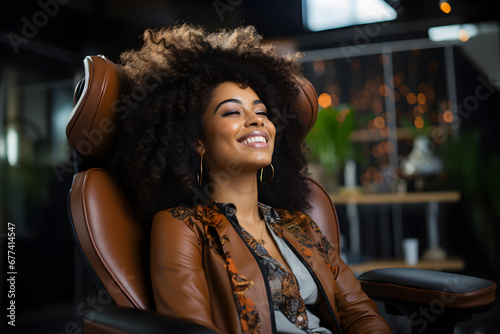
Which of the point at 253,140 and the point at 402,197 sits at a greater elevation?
the point at 253,140

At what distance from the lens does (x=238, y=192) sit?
4.33 feet

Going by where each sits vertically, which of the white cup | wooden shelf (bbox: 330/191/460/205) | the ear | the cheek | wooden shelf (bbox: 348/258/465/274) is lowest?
wooden shelf (bbox: 348/258/465/274)

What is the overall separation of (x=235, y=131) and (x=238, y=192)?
181 mm

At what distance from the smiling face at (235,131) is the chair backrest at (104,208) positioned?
0.27m

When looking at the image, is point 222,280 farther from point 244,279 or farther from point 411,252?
point 411,252

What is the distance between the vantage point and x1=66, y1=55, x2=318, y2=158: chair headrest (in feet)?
3.76

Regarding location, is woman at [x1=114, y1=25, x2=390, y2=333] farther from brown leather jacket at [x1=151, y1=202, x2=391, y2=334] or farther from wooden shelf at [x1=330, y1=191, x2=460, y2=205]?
wooden shelf at [x1=330, y1=191, x2=460, y2=205]

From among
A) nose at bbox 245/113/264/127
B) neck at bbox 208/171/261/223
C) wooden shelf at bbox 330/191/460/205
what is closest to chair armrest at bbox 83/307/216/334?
neck at bbox 208/171/261/223

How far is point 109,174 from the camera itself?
1242 mm

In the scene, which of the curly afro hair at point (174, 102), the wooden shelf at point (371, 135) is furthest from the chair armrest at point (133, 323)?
the wooden shelf at point (371, 135)

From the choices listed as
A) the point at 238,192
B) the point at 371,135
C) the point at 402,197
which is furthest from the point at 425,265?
the point at 238,192

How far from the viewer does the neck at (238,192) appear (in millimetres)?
1314

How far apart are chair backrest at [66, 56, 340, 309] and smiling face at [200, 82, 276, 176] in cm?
27

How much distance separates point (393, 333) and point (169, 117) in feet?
2.91
